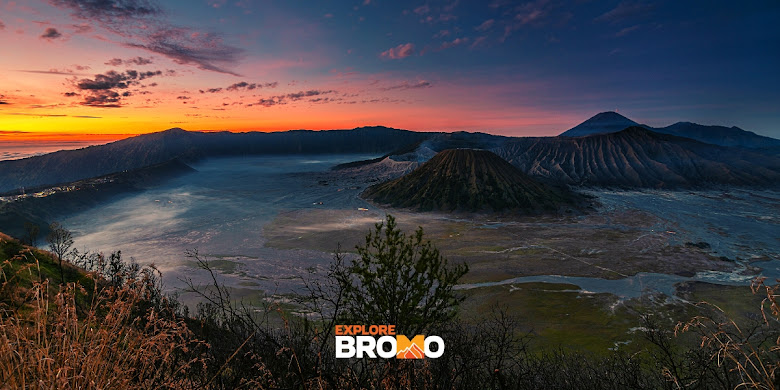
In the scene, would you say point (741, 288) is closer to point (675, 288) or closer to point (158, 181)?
point (675, 288)

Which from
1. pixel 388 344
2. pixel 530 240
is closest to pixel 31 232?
pixel 388 344

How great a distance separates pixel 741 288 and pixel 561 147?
12606 cm

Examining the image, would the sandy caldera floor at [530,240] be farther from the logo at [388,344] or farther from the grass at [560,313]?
the logo at [388,344]

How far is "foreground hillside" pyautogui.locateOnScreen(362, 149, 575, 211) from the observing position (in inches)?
3162

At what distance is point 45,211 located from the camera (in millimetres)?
83125

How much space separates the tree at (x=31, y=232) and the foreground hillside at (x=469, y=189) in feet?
213

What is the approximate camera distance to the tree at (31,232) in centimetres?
6083

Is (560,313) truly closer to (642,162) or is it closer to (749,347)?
(749,347)

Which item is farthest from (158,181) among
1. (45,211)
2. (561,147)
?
(561,147)

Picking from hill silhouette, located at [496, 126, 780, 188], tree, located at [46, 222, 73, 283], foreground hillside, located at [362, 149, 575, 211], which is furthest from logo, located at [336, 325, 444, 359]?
hill silhouette, located at [496, 126, 780, 188]

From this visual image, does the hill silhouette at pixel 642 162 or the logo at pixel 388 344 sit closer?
the logo at pixel 388 344

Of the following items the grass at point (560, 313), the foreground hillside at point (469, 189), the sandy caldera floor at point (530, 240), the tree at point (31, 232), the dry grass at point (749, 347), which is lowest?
the tree at point (31, 232)

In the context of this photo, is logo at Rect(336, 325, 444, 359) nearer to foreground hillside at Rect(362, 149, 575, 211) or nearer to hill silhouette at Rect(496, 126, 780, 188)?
foreground hillside at Rect(362, 149, 575, 211)

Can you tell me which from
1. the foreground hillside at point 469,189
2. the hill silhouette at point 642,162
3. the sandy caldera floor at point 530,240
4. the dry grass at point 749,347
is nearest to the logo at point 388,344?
the dry grass at point 749,347
